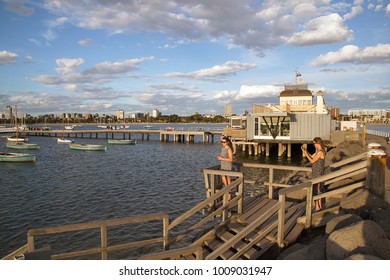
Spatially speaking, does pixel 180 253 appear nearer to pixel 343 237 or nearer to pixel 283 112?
pixel 343 237

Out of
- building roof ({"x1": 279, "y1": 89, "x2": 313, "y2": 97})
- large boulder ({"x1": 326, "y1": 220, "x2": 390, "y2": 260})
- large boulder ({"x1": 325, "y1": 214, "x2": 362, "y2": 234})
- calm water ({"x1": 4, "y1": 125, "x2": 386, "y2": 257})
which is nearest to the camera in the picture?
large boulder ({"x1": 326, "y1": 220, "x2": 390, "y2": 260})

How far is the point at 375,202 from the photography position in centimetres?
664

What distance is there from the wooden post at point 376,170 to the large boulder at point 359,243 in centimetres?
208

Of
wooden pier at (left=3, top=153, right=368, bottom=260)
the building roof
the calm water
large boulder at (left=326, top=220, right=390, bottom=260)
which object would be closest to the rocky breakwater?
large boulder at (left=326, top=220, right=390, bottom=260)

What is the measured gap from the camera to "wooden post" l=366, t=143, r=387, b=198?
21.4ft

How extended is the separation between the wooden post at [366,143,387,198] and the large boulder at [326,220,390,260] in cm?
208

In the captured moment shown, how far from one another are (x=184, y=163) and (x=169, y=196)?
1622 cm

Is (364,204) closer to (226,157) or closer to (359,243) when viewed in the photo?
(359,243)

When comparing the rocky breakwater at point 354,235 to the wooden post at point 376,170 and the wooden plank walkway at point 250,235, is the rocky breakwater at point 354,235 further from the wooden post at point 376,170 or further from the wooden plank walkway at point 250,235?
the wooden plank walkway at point 250,235

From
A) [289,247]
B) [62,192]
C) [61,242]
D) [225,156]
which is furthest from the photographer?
[62,192]

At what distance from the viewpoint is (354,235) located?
189 inches

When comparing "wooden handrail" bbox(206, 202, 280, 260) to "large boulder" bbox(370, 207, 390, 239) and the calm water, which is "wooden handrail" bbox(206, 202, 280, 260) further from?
the calm water

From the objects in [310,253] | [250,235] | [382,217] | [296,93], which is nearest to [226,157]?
[250,235]
